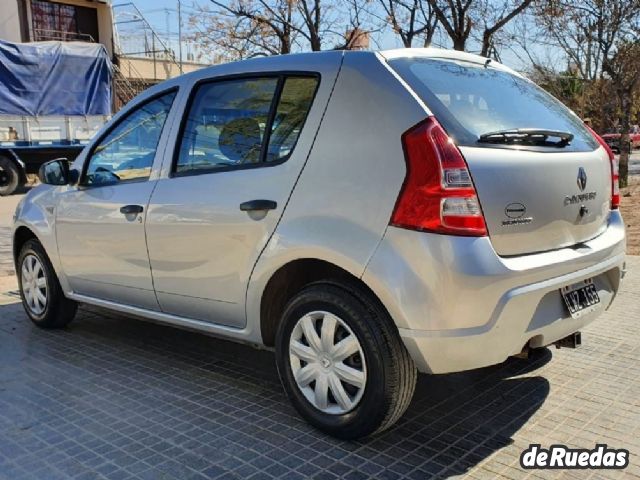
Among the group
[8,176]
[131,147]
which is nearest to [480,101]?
[131,147]

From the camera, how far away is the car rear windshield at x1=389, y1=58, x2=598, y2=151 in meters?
2.97

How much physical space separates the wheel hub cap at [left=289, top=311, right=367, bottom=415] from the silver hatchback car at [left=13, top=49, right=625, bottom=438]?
10 millimetres

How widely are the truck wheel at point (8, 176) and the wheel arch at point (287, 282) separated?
49.6 feet

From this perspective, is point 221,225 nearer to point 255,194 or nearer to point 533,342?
point 255,194

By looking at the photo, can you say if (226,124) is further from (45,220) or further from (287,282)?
(45,220)

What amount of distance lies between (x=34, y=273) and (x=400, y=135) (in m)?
3.56

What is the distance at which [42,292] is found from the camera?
203 inches

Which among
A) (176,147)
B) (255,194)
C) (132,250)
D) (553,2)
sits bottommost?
(132,250)

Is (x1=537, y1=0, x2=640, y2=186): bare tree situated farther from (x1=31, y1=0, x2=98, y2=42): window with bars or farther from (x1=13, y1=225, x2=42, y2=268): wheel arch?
(x1=31, y1=0, x2=98, y2=42): window with bars

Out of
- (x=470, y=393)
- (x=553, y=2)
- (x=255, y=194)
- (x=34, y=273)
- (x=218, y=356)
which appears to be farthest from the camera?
(x=553, y=2)

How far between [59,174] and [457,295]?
3158 millimetres

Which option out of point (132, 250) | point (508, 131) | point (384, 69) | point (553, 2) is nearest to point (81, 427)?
point (132, 250)

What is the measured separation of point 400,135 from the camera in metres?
2.89

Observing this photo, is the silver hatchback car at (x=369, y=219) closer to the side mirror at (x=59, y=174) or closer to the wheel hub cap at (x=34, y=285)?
the side mirror at (x=59, y=174)
